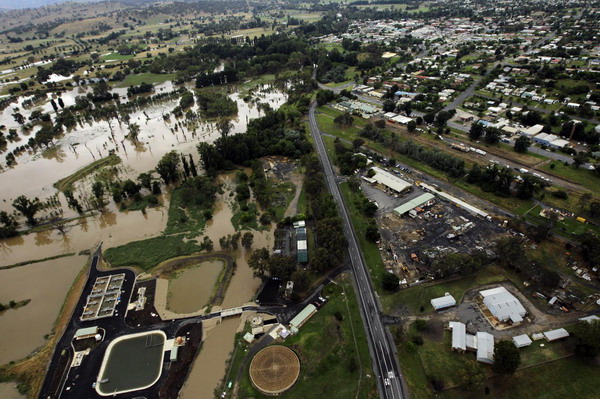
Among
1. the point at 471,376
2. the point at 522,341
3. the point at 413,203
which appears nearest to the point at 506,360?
the point at 471,376

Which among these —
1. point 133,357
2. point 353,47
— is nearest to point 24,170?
point 133,357

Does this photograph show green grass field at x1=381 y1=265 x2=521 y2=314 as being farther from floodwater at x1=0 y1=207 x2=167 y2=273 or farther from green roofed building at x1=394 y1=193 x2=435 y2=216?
floodwater at x1=0 y1=207 x2=167 y2=273

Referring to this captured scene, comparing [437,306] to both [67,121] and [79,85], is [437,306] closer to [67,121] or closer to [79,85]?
[67,121]

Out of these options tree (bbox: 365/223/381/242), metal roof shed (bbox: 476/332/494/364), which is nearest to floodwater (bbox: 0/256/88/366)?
tree (bbox: 365/223/381/242)

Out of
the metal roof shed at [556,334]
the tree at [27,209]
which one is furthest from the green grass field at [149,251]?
the metal roof shed at [556,334]

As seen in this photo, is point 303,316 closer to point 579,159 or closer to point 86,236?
point 86,236
